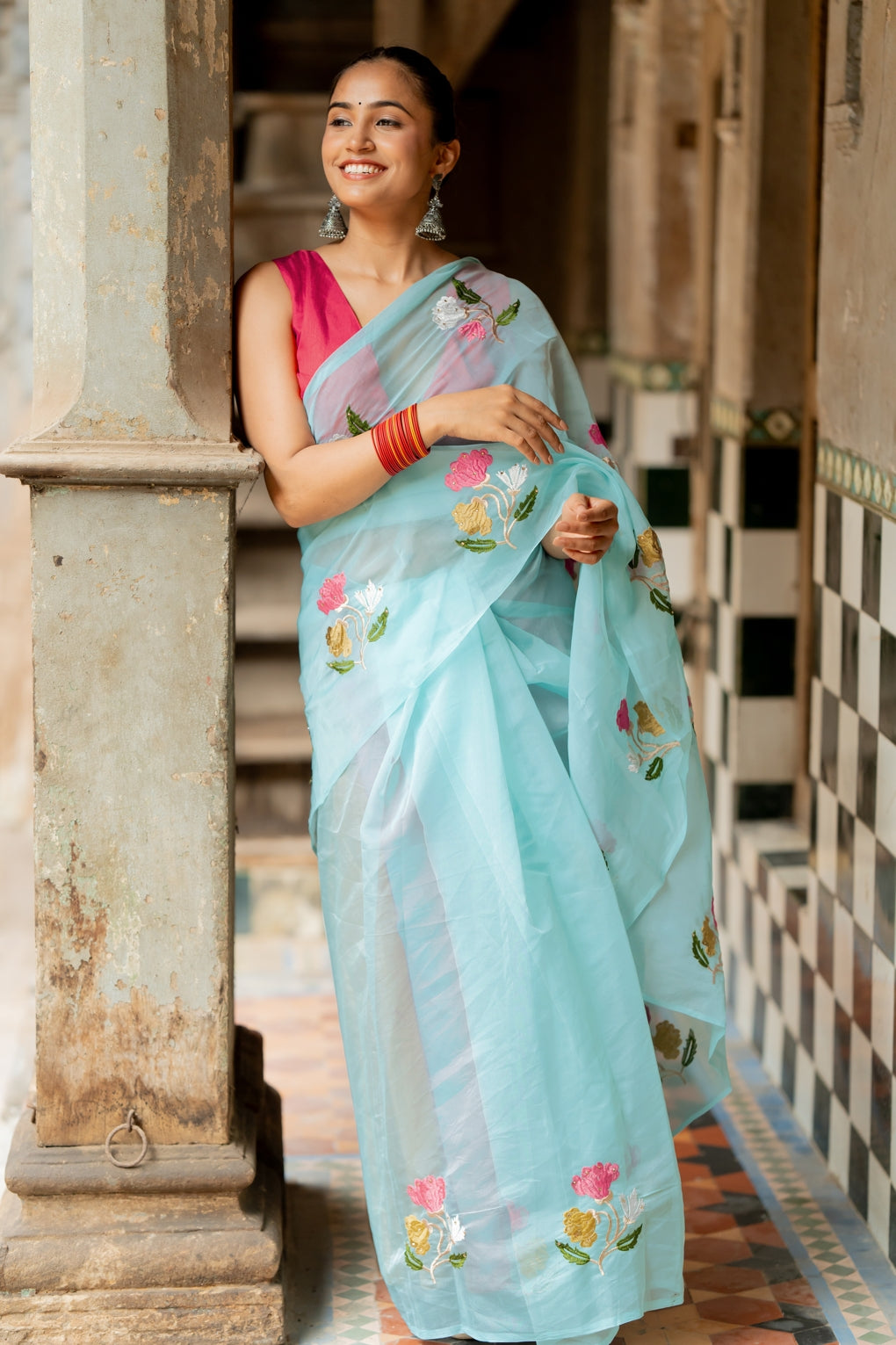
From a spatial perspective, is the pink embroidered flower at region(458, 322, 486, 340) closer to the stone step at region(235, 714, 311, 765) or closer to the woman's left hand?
the woman's left hand

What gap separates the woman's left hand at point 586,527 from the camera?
2445 mm

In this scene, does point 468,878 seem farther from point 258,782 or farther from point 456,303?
point 258,782

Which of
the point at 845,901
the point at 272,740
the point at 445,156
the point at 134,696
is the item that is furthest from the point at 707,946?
the point at 272,740

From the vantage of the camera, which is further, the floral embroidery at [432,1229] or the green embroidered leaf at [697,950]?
the green embroidered leaf at [697,950]

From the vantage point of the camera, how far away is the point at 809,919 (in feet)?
11.1

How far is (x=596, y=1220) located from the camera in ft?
7.99

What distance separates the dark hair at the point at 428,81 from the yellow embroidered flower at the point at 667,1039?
1.47 m

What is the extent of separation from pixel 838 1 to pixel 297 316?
50.5 inches

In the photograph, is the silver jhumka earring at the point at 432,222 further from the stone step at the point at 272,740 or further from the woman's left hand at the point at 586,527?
the stone step at the point at 272,740

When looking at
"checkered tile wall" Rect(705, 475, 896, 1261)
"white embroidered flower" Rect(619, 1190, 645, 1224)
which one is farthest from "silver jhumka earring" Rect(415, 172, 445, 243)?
"white embroidered flower" Rect(619, 1190, 645, 1224)

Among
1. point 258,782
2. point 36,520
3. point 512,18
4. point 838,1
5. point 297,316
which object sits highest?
point 512,18

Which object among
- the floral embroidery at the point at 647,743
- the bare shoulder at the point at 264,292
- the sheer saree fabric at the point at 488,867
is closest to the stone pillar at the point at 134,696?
the bare shoulder at the point at 264,292

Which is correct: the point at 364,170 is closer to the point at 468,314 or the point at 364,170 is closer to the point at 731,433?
the point at 468,314

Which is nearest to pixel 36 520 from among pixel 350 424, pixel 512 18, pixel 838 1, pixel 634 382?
pixel 350 424
